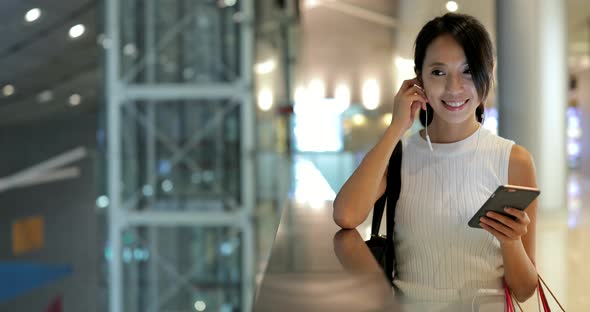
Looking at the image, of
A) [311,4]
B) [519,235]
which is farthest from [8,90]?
[519,235]

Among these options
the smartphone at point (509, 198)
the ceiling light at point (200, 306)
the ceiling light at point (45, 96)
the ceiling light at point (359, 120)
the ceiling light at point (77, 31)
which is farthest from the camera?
the ceiling light at point (45, 96)

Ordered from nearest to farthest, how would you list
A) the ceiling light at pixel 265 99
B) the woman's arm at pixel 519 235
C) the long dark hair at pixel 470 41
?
the woman's arm at pixel 519 235
the long dark hair at pixel 470 41
the ceiling light at pixel 265 99

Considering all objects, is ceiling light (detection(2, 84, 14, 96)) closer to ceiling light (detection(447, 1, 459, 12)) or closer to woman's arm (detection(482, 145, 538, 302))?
ceiling light (detection(447, 1, 459, 12))

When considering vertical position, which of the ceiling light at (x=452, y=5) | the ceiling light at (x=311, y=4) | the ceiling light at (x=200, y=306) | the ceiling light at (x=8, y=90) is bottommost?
the ceiling light at (x=200, y=306)

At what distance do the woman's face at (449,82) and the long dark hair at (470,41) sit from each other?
0.06 ft

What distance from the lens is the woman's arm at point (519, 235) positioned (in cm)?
182

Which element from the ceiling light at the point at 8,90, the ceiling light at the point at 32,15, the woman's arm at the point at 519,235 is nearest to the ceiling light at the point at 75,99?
the ceiling light at the point at 8,90

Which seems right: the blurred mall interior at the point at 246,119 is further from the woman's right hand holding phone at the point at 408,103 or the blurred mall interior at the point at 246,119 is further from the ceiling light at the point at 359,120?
the woman's right hand holding phone at the point at 408,103

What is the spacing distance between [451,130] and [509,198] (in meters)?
0.48

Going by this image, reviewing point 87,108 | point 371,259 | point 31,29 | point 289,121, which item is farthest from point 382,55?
point 371,259

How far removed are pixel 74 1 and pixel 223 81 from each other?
791 centimetres

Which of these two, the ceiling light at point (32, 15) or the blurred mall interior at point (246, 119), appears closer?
the blurred mall interior at point (246, 119)

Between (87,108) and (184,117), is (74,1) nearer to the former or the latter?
(184,117)

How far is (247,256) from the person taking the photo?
14422 millimetres
